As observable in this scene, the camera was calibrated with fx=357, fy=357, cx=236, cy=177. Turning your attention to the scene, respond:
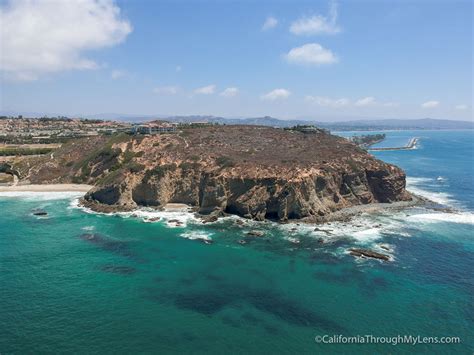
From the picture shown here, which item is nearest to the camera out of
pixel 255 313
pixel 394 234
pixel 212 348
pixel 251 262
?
pixel 212 348

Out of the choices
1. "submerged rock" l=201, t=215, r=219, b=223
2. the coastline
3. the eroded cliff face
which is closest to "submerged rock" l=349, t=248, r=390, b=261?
the eroded cliff face

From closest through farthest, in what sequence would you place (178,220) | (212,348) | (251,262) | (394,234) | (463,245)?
(212,348), (251,262), (463,245), (394,234), (178,220)

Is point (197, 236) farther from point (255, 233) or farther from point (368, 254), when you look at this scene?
point (368, 254)

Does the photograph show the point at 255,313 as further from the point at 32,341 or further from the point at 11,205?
the point at 11,205

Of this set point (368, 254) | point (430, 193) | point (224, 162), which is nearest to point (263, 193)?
point (224, 162)

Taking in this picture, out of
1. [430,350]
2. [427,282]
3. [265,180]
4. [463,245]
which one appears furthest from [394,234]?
[430,350]

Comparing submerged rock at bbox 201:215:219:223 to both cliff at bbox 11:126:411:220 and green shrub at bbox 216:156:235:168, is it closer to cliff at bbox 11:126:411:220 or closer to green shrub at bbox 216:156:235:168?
cliff at bbox 11:126:411:220
